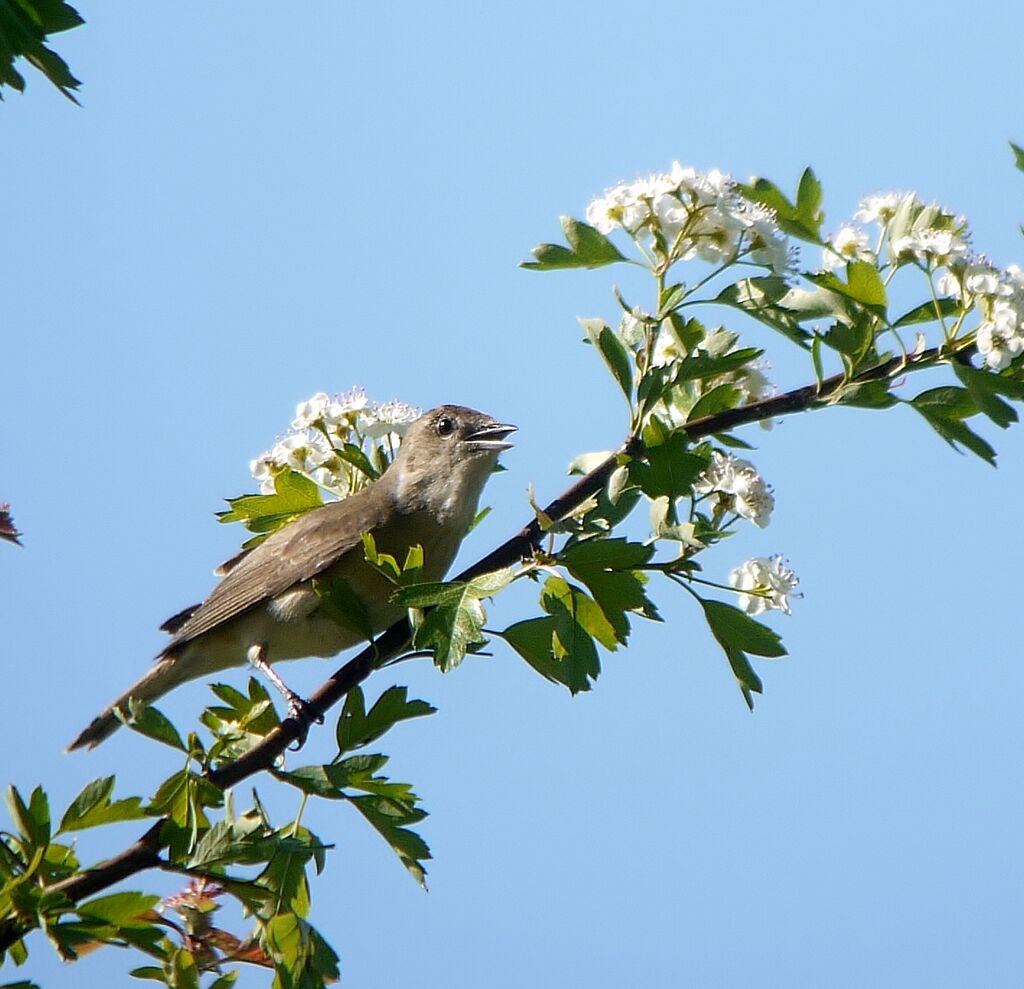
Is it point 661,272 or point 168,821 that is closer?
point 168,821

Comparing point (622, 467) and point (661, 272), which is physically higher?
point (661, 272)

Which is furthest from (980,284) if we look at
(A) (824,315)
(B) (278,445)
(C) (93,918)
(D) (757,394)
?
(C) (93,918)

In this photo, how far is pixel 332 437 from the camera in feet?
12.7

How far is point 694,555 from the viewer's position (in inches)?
117

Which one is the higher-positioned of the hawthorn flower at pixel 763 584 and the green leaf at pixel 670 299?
the green leaf at pixel 670 299

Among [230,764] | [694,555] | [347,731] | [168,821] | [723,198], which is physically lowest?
[168,821]

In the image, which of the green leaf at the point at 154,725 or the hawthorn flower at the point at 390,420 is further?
the hawthorn flower at the point at 390,420

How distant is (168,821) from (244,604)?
2065 mm

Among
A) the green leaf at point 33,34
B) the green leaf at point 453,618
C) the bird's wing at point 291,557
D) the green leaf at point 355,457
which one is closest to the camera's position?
the green leaf at point 33,34

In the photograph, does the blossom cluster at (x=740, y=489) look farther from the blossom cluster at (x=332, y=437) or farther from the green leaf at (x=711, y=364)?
the blossom cluster at (x=332, y=437)

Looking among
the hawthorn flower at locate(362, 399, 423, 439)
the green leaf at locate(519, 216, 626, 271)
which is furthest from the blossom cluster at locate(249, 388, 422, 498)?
the green leaf at locate(519, 216, 626, 271)

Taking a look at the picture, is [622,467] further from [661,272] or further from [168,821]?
[168,821]

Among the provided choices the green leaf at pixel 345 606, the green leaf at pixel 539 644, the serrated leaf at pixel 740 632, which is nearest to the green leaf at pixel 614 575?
the green leaf at pixel 539 644

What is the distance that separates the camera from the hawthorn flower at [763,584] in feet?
10.4
